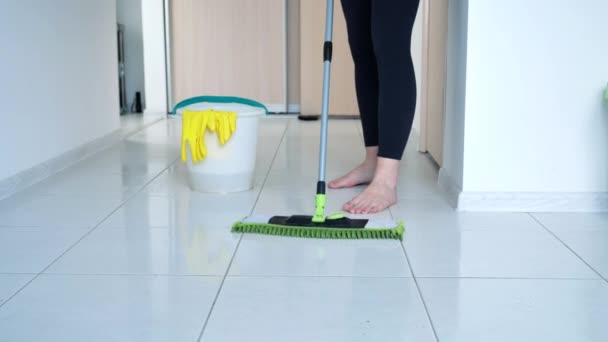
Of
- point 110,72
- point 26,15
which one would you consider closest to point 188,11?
point 110,72

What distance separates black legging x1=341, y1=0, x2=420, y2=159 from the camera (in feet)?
5.99

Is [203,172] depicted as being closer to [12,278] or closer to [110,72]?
[12,278]

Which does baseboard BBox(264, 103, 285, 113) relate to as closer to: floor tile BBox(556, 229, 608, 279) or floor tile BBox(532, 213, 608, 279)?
floor tile BBox(532, 213, 608, 279)

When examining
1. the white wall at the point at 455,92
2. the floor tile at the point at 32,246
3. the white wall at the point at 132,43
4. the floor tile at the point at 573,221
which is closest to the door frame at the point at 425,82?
the white wall at the point at 455,92

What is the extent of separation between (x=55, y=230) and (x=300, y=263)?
60 cm

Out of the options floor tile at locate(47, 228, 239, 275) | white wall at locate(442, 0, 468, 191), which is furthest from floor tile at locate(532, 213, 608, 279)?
floor tile at locate(47, 228, 239, 275)

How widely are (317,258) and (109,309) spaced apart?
43cm

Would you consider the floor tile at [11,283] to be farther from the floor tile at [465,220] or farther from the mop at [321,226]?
the floor tile at [465,220]

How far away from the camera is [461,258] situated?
144 cm

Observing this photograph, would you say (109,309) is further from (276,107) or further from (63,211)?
(276,107)

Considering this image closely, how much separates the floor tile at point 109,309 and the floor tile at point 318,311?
43 millimetres

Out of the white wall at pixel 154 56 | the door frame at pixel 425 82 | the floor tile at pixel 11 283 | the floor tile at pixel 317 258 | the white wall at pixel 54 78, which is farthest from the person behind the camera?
the white wall at pixel 154 56

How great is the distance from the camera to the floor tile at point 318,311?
107cm

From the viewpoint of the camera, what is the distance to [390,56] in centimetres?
186
